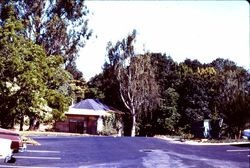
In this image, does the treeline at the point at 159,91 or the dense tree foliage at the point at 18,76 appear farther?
the treeline at the point at 159,91

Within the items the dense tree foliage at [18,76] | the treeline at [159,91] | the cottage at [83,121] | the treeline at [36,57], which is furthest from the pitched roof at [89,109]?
the dense tree foliage at [18,76]

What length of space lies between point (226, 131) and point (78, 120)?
18.8 meters

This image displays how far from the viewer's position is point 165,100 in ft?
152

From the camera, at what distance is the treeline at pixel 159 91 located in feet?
141

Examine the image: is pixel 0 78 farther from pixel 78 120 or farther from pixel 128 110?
pixel 128 110

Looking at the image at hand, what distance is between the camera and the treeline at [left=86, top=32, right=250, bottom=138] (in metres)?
42.9

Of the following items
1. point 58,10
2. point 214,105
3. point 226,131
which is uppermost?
point 58,10

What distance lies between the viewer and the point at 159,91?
151 ft

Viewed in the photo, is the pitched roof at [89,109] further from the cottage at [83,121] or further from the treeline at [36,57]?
the treeline at [36,57]

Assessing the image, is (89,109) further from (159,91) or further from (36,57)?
(36,57)

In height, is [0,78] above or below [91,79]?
below

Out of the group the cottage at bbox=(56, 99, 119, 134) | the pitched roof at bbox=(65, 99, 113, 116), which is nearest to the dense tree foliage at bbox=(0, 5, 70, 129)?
the cottage at bbox=(56, 99, 119, 134)

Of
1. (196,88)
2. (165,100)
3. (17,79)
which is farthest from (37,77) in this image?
(196,88)

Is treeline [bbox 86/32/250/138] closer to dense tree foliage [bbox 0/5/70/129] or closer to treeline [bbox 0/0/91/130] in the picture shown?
treeline [bbox 0/0/91/130]
